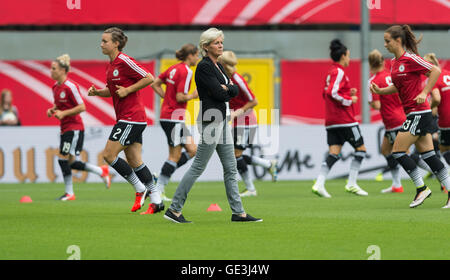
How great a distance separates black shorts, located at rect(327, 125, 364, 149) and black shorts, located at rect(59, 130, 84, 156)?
3796 millimetres

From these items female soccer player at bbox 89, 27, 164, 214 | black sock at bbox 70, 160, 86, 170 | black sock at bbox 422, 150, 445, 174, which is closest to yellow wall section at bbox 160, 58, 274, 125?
black sock at bbox 70, 160, 86, 170

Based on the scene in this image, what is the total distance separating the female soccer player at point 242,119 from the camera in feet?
41.2

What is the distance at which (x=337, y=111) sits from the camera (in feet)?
42.7

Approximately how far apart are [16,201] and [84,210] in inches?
88.9

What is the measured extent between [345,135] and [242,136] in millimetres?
1556

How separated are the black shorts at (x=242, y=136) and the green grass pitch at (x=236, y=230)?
86 cm

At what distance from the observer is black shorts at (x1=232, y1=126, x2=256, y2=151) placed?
13.3 m

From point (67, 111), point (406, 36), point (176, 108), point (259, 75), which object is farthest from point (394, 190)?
point (259, 75)

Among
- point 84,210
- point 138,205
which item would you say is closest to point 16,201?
point 84,210

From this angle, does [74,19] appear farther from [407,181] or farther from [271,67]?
[407,181]

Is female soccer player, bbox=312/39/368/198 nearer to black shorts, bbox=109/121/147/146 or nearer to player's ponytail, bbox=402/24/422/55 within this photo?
player's ponytail, bbox=402/24/422/55

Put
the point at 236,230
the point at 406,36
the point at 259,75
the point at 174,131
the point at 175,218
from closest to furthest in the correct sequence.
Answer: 1. the point at 236,230
2. the point at 175,218
3. the point at 406,36
4. the point at 174,131
5. the point at 259,75

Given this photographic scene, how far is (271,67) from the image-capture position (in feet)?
85.6

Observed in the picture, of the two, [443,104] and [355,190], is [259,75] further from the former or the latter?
[443,104]
